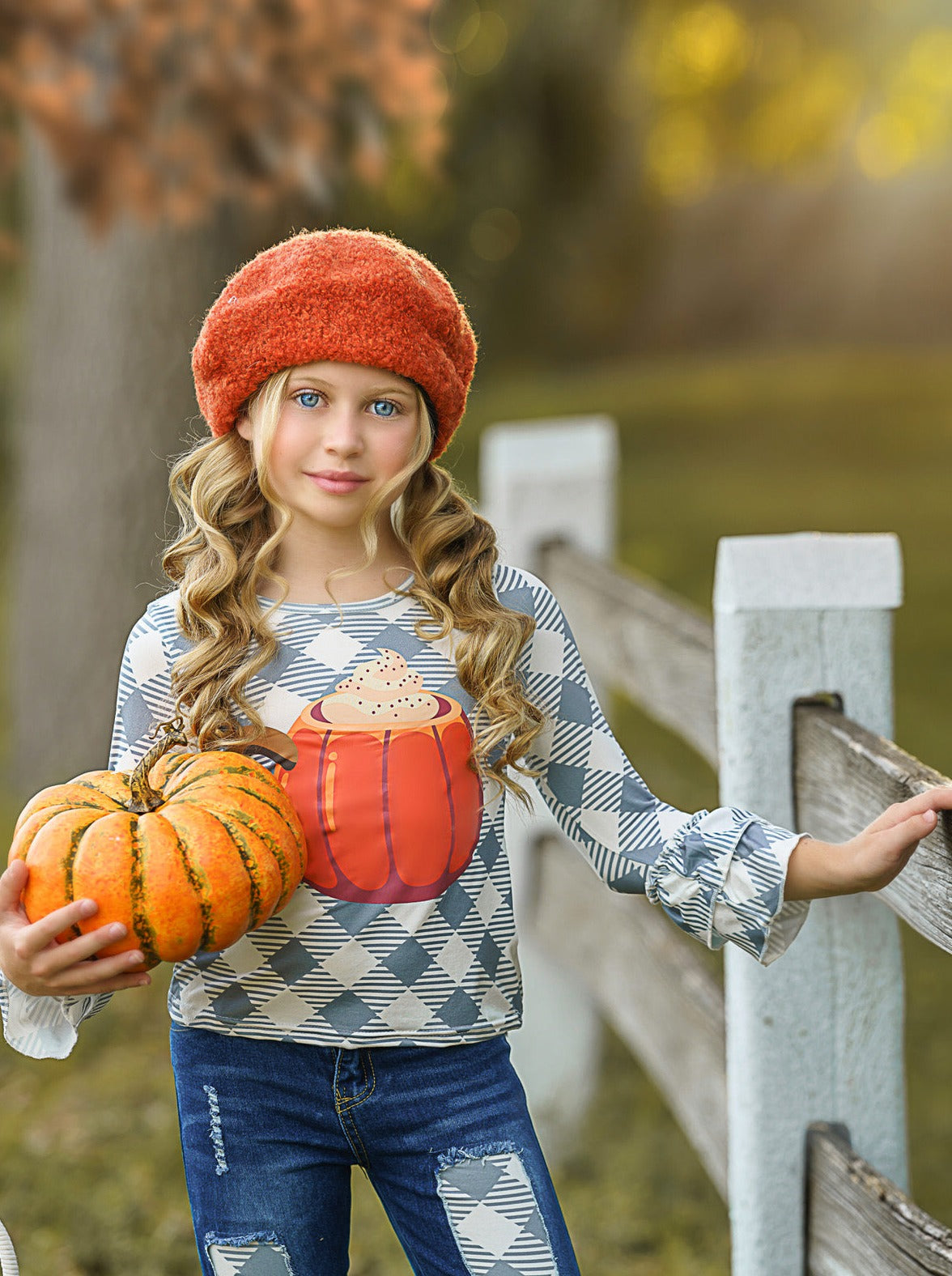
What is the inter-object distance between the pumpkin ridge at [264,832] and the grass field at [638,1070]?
6.22 feet

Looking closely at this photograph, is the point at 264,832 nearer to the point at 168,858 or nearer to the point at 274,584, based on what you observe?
the point at 168,858

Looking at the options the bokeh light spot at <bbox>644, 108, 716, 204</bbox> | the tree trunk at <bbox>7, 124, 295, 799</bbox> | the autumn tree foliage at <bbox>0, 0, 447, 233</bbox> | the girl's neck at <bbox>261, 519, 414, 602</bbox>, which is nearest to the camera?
the girl's neck at <bbox>261, 519, 414, 602</bbox>

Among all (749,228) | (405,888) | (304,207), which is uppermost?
(749,228)

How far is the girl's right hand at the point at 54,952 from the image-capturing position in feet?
5.08

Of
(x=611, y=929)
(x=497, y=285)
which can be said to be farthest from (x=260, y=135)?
(x=497, y=285)

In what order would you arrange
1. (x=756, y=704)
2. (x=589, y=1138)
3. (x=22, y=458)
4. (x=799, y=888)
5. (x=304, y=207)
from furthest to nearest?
(x=22, y=458)
(x=304, y=207)
(x=589, y=1138)
(x=756, y=704)
(x=799, y=888)

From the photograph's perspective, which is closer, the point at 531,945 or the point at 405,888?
the point at 405,888

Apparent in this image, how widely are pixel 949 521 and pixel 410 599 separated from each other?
10574mm

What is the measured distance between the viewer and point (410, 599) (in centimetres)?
190

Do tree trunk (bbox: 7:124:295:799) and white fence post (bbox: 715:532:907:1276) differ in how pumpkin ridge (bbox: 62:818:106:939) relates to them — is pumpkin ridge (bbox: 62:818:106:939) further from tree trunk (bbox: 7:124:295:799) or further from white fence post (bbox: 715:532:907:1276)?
tree trunk (bbox: 7:124:295:799)

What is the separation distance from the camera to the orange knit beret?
1794 millimetres

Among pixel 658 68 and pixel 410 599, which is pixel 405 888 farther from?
pixel 658 68

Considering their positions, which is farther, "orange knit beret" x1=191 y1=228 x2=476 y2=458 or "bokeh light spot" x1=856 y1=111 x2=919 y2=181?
"bokeh light spot" x1=856 y1=111 x2=919 y2=181

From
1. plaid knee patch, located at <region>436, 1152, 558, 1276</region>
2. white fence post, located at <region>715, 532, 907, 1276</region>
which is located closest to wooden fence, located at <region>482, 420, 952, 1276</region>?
white fence post, located at <region>715, 532, 907, 1276</region>
